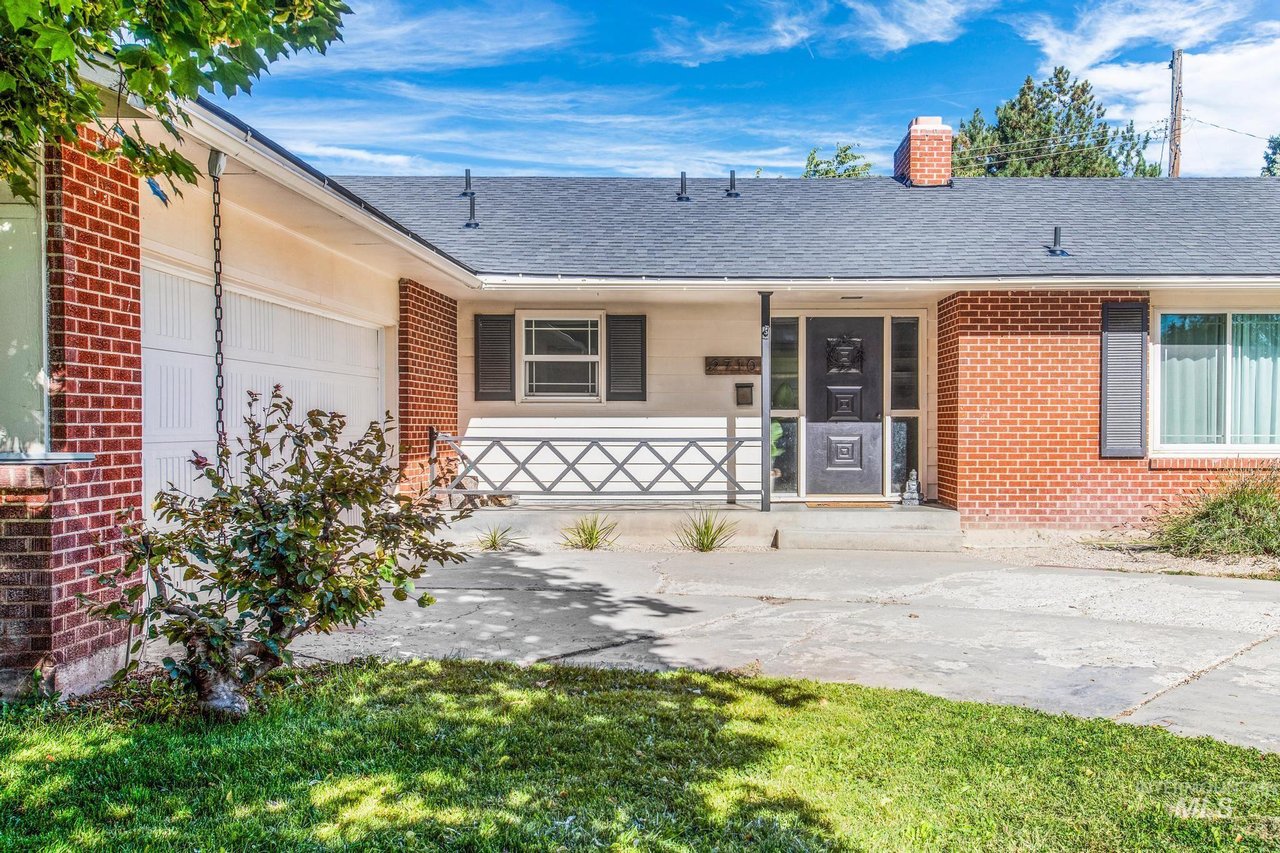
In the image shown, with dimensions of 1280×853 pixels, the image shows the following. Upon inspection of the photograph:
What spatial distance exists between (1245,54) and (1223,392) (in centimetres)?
1359

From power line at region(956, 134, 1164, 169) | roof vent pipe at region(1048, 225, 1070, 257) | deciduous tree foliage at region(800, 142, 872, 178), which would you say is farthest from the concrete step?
power line at region(956, 134, 1164, 169)

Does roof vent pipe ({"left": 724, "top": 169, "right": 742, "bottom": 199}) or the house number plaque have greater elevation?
roof vent pipe ({"left": 724, "top": 169, "right": 742, "bottom": 199})

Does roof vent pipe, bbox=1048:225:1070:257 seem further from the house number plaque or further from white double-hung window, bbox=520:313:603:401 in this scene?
white double-hung window, bbox=520:313:603:401

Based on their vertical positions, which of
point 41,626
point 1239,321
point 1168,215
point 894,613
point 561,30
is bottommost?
point 894,613

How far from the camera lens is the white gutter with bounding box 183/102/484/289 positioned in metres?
4.18

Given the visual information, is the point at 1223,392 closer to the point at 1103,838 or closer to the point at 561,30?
the point at 1103,838

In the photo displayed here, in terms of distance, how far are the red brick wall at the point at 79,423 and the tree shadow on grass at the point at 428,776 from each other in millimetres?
589

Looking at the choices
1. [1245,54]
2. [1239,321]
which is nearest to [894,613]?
[1239,321]

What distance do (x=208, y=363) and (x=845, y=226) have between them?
7.75 metres

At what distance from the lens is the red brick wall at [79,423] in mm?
3779

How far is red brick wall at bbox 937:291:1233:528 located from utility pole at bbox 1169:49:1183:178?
19.8 meters

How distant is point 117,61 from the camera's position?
3.00m

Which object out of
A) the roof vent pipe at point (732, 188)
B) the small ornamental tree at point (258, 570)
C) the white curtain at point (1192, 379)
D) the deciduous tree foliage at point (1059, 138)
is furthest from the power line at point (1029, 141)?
the small ornamental tree at point (258, 570)

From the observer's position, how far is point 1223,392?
934 cm
